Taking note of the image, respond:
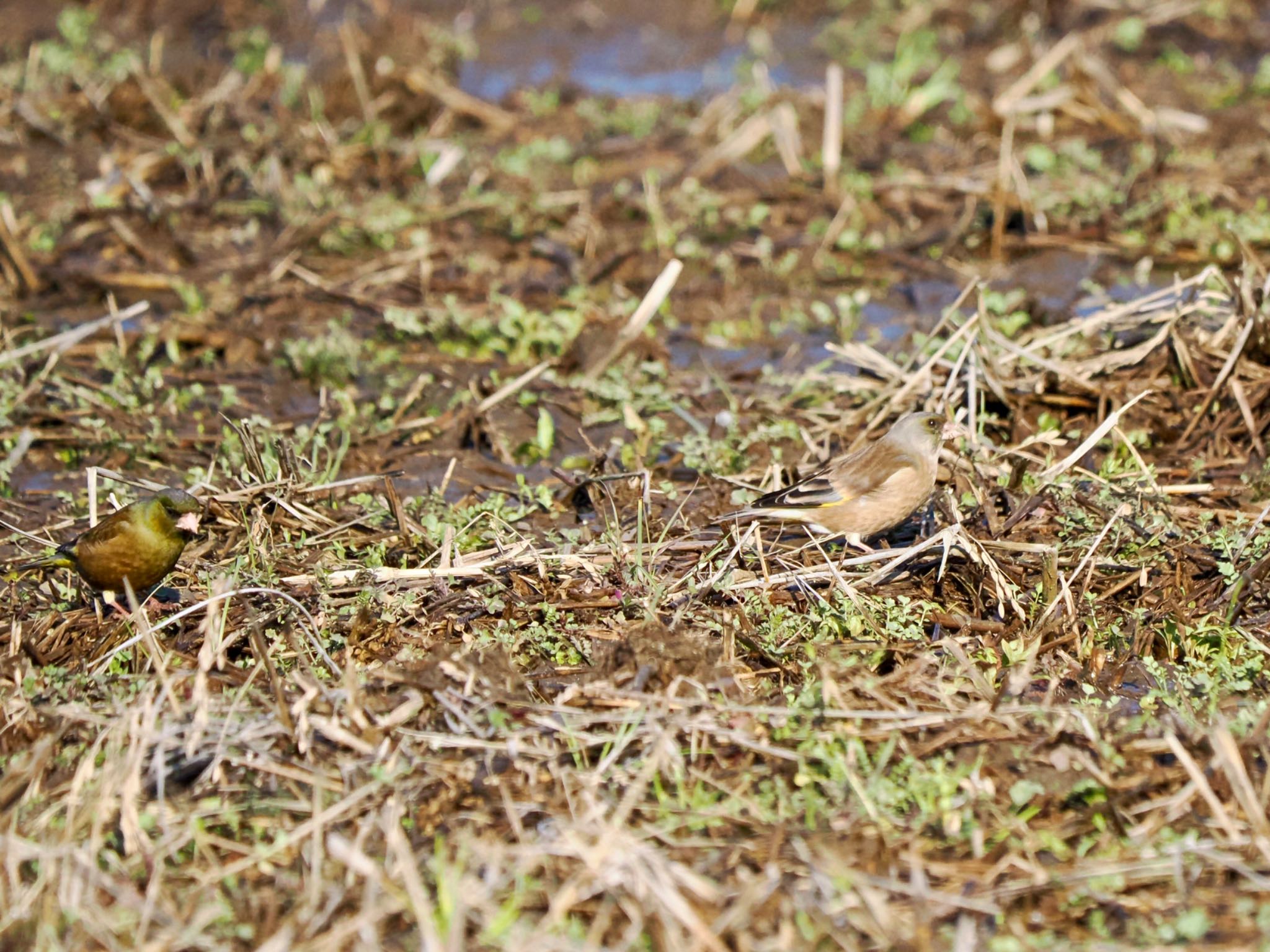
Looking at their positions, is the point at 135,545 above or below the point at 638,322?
above

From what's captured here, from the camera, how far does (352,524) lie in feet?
19.1

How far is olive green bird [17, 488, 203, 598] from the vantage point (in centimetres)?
509

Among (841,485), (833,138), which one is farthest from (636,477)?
(833,138)

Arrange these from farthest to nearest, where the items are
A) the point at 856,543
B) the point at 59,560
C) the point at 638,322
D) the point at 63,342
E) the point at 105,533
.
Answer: the point at 638,322, the point at 63,342, the point at 856,543, the point at 59,560, the point at 105,533

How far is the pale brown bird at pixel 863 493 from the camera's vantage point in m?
5.74

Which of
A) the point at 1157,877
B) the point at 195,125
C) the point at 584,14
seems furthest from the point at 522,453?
the point at 584,14

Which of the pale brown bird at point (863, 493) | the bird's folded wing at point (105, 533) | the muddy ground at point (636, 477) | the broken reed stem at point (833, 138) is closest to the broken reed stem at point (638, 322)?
the muddy ground at point (636, 477)

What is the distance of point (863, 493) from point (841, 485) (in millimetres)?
101

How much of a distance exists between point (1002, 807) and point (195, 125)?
336 inches

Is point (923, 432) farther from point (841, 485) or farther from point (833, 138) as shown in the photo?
point (833, 138)

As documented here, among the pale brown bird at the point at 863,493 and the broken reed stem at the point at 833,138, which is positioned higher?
the pale brown bird at the point at 863,493

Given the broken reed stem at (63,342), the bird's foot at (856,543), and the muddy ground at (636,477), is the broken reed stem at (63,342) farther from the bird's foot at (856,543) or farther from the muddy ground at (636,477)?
the bird's foot at (856,543)

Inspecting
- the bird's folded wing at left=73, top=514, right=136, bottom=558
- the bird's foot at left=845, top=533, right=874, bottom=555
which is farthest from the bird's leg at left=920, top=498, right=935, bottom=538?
the bird's folded wing at left=73, top=514, right=136, bottom=558

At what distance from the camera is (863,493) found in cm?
577
